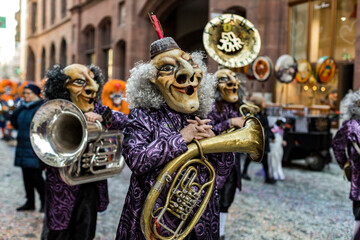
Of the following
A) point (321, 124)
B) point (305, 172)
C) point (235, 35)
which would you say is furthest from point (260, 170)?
point (235, 35)

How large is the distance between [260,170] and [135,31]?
10220mm

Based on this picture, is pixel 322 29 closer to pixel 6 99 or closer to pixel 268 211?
pixel 268 211

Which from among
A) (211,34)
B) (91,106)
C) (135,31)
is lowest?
(91,106)

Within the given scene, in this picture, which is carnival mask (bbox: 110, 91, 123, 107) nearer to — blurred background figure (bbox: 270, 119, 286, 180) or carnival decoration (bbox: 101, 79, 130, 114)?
carnival decoration (bbox: 101, 79, 130, 114)

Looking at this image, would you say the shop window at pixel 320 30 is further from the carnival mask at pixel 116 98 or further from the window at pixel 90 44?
the window at pixel 90 44

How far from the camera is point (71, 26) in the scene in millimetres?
22766

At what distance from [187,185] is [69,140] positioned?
139 cm

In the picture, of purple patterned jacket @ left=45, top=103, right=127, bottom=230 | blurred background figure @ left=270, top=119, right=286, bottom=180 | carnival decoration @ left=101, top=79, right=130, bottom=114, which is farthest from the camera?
blurred background figure @ left=270, top=119, right=286, bottom=180

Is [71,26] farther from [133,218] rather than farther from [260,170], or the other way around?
[133,218]

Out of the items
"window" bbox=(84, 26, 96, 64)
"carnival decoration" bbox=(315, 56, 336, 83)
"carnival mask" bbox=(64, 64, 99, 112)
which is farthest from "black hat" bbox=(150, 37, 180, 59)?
"window" bbox=(84, 26, 96, 64)

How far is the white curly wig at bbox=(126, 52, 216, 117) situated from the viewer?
7.13ft

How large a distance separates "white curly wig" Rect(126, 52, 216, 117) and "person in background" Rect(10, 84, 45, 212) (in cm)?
311

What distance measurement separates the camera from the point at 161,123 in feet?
6.93

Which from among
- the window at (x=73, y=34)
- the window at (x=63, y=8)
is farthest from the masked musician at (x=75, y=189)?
the window at (x=63, y=8)
